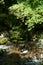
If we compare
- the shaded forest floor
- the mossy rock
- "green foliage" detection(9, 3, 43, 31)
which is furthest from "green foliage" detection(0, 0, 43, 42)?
the shaded forest floor

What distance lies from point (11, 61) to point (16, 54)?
0.71 m

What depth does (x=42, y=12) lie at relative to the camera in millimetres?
10367

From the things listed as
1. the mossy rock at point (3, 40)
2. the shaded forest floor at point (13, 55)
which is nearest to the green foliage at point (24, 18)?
the mossy rock at point (3, 40)

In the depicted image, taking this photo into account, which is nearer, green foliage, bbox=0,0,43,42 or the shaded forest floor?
the shaded forest floor

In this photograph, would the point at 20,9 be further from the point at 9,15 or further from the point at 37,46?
the point at 9,15

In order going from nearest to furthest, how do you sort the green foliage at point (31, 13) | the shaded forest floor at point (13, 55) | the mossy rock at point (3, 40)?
1. the shaded forest floor at point (13, 55)
2. the green foliage at point (31, 13)
3. the mossy rock at point (3, 40)

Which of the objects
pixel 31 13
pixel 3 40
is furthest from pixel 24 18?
pixel 3 40

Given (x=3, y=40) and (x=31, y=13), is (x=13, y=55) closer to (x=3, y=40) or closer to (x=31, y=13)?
(x=3, y=40)

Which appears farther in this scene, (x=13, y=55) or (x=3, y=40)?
(x=3, y=40)

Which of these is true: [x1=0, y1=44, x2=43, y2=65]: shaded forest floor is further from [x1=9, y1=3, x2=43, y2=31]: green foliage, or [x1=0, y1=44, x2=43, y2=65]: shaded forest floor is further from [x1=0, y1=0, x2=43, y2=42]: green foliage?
[x1=9, y1=3, x2=43, y2=31]: green foliage

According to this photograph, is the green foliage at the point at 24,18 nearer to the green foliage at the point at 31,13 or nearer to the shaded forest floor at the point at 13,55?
the green foliage at the point at 31,13

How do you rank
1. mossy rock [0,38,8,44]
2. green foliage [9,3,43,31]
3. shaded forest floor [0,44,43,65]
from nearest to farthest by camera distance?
shaded forest floor [0,44,43,65]
green foliage [9,3,43,31]
mossy rock [0,38,8,44]

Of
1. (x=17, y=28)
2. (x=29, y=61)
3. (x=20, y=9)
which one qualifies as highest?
(x=20, y=9)

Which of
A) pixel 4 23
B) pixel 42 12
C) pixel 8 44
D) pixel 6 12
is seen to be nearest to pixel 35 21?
pixel 42 12
